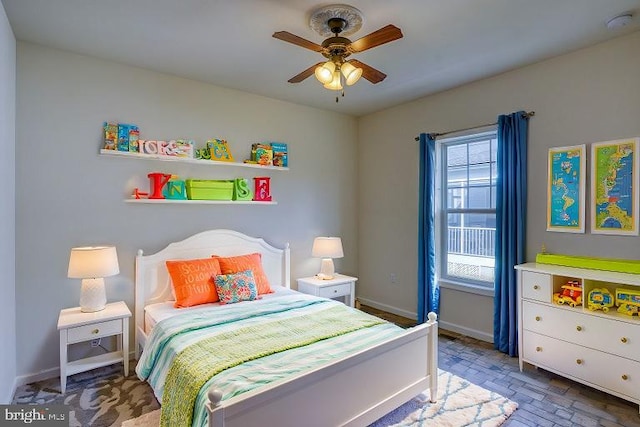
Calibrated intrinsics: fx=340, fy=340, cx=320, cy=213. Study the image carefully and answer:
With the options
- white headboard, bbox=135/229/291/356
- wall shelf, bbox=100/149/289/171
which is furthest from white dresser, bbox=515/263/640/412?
wall shelf, bbox=100/149/289/171

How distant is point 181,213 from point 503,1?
312 cm

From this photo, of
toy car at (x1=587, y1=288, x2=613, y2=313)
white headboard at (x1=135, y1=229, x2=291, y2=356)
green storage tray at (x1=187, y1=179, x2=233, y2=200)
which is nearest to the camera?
toy car at (x1=587, y1=288, x2=613, y2=313)

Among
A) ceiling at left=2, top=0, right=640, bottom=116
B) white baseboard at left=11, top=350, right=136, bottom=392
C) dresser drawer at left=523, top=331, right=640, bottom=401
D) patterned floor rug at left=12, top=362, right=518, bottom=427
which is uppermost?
ceiling at left=2, top=0, right=640, bottom=116

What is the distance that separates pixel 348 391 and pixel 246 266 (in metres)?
1.74

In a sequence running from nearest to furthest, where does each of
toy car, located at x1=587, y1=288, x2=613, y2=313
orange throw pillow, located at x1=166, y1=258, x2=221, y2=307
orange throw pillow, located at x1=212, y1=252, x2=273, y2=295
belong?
1. toy car, located at x1=587, y1=288, x2=613, y2=313
2. orange throw pillow, located at x1=166, y1=258, x2=221, y2=307
3. orange throw pillow, located at x1=212, y1=252, x2=273, y2=295

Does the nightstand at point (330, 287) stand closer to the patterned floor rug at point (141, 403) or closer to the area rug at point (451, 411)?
the patterned floor rug at point (141, 403)

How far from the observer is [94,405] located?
237 cm

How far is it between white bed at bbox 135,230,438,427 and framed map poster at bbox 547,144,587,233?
5.13 ft

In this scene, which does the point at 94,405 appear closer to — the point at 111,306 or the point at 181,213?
the point at 111,306

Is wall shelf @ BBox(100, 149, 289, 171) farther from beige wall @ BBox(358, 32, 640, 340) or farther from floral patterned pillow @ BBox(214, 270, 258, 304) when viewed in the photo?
beige wall @ BBox(358, 32, 640, 340)

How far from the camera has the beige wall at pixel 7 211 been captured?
2.22 metres

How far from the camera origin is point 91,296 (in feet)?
8.89

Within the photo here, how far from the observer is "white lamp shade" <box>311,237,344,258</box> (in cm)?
396

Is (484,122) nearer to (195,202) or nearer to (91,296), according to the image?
(195,202)
